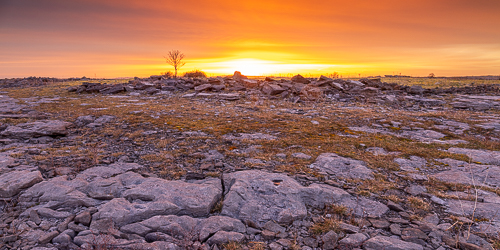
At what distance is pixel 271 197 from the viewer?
3.71m

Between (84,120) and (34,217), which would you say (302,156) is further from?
(84,120)

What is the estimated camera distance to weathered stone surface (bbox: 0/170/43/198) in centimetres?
365

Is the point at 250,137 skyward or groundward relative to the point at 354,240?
skyward

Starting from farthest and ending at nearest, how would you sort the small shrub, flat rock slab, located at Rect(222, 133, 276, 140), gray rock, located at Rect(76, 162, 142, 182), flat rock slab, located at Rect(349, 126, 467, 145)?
the small shrub
flat rock slab, located at Rect(349, 126, 467, 145)
flat rock slab, located at Rect(222, 133, 276, 140)
gray rock, located at Rect(76, 162, 142, 182)

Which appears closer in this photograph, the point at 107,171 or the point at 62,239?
the point at 62,239

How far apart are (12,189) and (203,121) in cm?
569

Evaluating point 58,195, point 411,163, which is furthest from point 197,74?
point 58,195

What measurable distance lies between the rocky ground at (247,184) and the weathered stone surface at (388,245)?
0.6 inches

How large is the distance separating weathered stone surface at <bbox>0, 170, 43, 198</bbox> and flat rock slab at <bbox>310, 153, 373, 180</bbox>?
4933 millimetres

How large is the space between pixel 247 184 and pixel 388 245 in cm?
207

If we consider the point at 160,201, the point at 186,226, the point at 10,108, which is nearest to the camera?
the point at 186,226

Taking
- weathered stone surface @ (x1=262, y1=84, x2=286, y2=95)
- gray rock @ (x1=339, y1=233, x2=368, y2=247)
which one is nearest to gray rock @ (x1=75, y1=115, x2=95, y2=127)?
gray rock @ (x1=339, y1=233, x2=368, y2=247)

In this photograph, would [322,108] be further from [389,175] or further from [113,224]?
[113,224]

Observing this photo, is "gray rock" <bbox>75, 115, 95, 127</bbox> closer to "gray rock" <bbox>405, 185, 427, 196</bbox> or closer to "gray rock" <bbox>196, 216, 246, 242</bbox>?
"gray rock" <bbox>196, 216, 246, 242</bbox>
